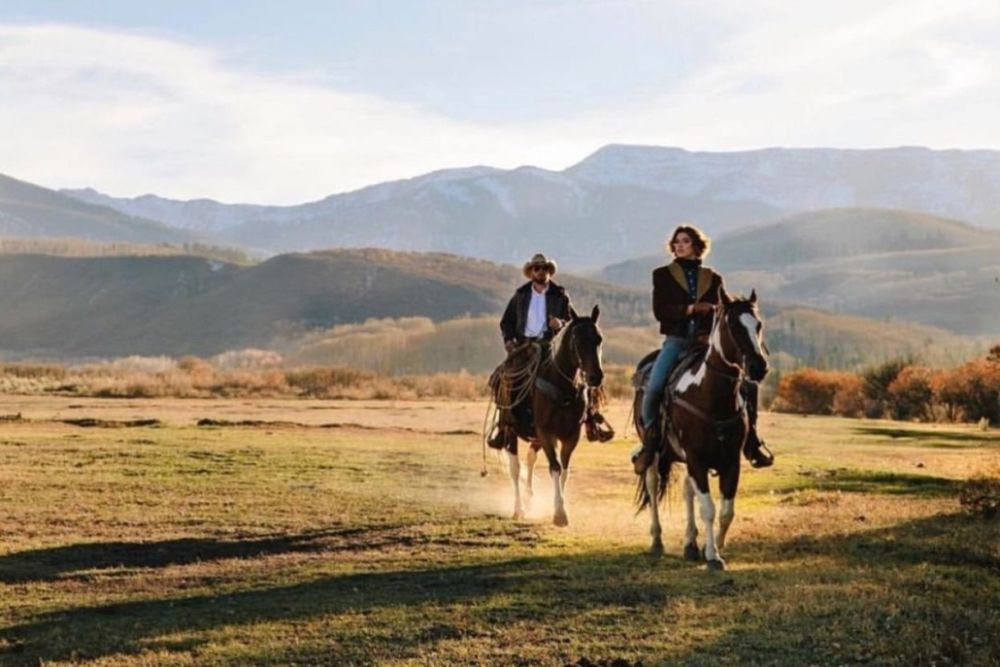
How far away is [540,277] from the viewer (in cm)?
1658

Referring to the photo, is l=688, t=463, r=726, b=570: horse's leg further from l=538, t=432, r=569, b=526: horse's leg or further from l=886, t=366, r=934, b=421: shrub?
l=886, t=366, r=934, b=421: shrub

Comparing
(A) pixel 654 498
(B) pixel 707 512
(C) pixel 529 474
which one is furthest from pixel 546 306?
(B) pixel 707 512

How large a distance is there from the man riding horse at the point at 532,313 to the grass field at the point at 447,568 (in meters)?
2.48

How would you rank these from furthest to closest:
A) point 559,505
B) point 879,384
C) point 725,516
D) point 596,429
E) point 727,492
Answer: point 879,384 → point 596,429 → point 559,505 → point 725,516 → point 727,492

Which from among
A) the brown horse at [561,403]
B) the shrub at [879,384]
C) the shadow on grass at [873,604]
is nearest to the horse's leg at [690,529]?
the shadow on grass at [873,604]

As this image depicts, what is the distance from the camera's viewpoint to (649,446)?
43.3 ft

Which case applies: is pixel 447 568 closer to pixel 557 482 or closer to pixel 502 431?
pixel 557 482

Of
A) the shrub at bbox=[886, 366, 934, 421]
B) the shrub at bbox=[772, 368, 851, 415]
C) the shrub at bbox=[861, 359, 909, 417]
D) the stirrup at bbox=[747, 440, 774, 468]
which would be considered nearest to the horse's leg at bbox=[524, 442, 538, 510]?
the stirrup at bbox=[747, 440, 774, 468]

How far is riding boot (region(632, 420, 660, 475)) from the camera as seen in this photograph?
13.1 m

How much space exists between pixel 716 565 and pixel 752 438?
1.72 m

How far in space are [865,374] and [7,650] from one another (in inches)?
2149

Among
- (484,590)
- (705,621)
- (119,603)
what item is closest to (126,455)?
(119,603)

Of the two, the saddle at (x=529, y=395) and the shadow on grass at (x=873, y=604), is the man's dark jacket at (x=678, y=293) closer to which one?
the shadow on grass at (x=873, y=604)

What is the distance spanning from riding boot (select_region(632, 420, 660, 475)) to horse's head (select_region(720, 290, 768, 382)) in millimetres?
1915
